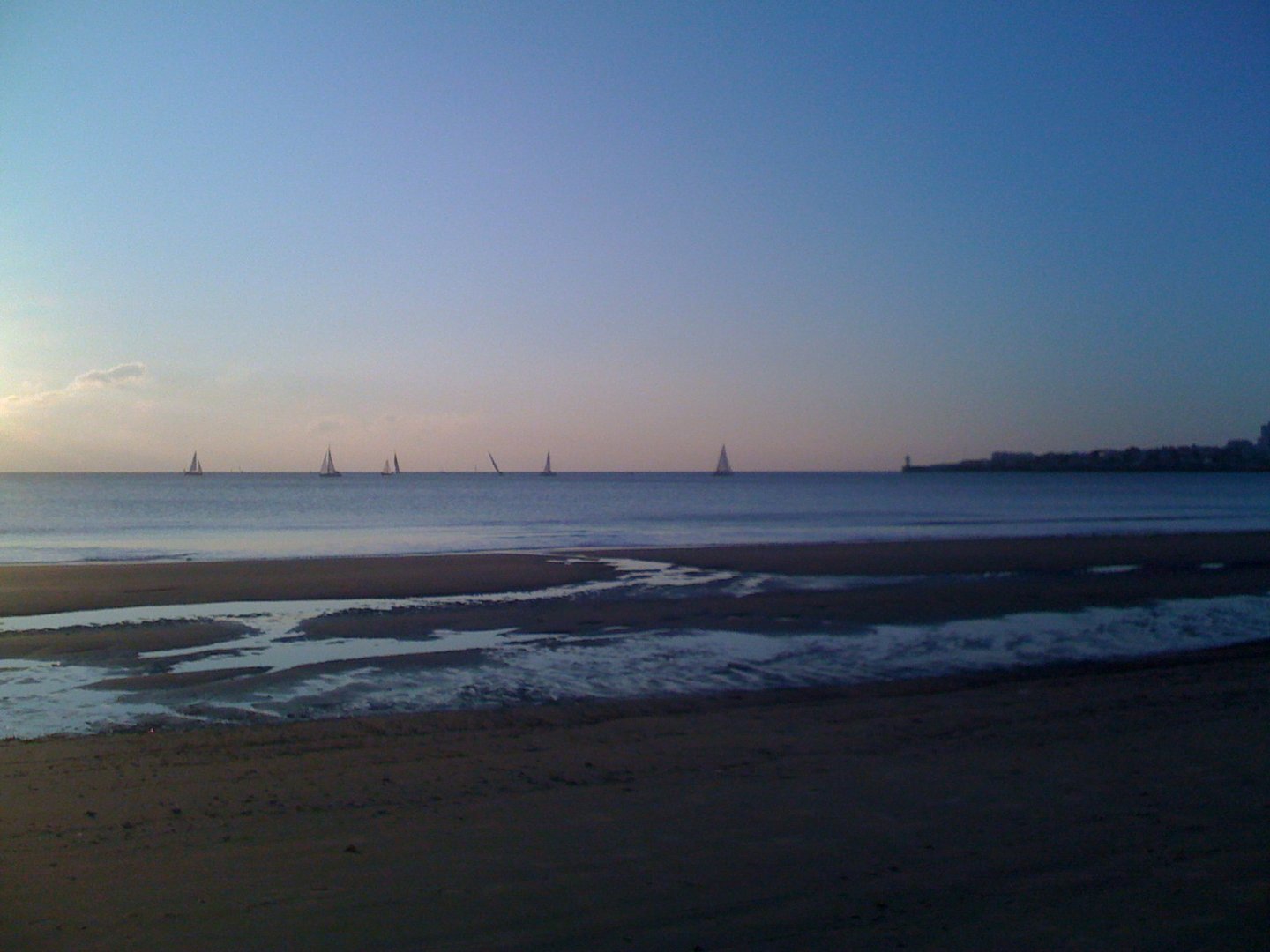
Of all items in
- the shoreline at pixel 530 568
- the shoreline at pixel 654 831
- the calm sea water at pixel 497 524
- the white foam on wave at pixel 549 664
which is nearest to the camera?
the shoreline at pixel 654 831

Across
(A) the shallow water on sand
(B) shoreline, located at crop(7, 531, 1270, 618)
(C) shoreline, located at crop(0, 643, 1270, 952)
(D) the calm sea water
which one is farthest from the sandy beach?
(D) the calm sea water

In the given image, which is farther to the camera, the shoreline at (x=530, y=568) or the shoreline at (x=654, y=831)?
the shoreline at (x=530, y=568)

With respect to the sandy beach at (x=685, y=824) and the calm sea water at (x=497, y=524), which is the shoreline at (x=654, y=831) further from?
the calm sea water at (x=497, y=524)

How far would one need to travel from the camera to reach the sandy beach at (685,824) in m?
4.71

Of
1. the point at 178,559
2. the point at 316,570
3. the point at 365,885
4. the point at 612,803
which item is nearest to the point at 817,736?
the point at 612,803

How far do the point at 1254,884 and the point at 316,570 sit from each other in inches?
889

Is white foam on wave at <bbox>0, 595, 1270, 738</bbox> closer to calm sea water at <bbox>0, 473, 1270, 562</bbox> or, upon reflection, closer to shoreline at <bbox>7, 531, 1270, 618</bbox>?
shoreline at <bbox>7, 531, 1270, 618</bbox>

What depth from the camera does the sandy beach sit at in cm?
471

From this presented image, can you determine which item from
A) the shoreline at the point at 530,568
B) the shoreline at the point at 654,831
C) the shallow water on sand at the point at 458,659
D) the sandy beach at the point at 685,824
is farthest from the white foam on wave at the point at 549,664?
the shoreline at the point at 530,568

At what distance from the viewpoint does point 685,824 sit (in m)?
6.18

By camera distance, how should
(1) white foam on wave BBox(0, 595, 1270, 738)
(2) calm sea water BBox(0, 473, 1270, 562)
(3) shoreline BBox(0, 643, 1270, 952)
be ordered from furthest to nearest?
(2) calm sea water BBox(0, 473, 1270, 562), (1) white foam on wave BBox(0, 595, 1270, 738), (3) shoreline BBox(0, 643, 1270, 952)

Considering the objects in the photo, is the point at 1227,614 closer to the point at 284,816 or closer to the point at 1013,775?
the point at 1013,775

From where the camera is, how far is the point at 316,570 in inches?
956

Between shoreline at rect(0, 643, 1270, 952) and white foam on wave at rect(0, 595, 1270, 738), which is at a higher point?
shoreline at rect(0, 643, 1270, 952)
